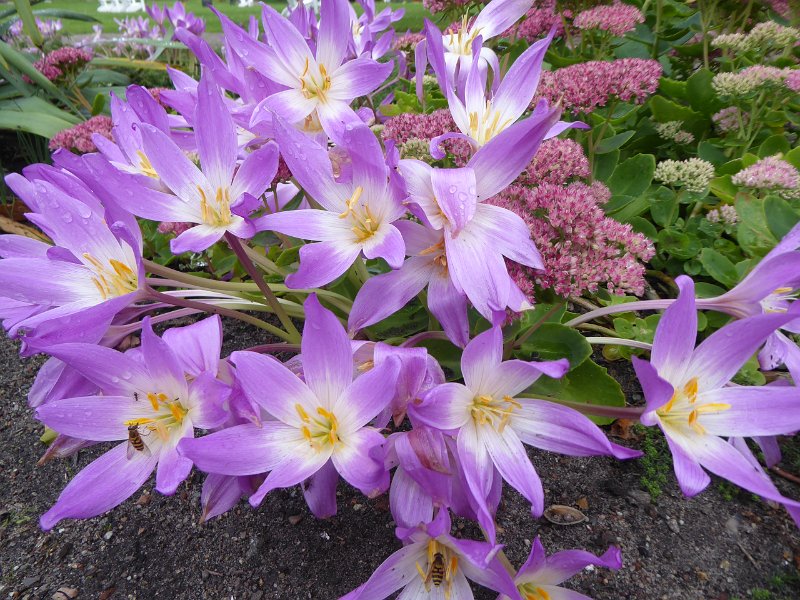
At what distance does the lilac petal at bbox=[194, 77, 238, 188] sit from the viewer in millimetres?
839

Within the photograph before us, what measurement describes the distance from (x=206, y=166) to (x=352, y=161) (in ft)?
0.87

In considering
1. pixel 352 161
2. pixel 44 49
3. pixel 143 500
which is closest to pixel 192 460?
pixel 352 161

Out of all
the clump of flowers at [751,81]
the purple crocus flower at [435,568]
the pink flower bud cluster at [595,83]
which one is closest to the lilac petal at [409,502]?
the purple crocus flower at [435,568]

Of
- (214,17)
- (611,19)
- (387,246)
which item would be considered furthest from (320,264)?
(214,17)

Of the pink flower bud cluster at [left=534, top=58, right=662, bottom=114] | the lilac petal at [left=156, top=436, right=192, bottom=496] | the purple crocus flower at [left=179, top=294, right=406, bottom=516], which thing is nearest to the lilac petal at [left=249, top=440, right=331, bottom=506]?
the purple crocus flower at [left=179, top=294, right=406, bottom=516]

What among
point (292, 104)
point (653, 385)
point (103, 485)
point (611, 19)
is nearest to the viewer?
point (653, 385)

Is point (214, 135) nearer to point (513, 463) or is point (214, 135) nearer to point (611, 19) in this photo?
point (513, 463)

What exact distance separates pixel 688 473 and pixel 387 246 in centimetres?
49

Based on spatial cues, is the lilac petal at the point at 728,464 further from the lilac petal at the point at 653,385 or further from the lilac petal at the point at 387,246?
the lilac petal at the point at 387,246

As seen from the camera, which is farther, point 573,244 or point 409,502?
point 573,244

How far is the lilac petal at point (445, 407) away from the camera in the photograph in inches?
26.6

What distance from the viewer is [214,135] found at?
2.82 ft

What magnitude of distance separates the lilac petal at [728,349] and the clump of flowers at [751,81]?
3.46ft

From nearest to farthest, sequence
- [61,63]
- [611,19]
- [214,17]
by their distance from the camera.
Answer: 1. [611,19]
2. [61,63]
3. [214,17]
